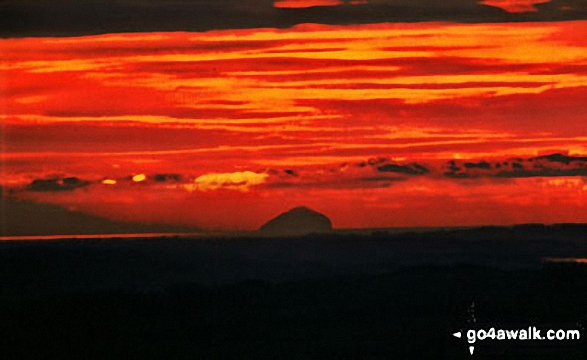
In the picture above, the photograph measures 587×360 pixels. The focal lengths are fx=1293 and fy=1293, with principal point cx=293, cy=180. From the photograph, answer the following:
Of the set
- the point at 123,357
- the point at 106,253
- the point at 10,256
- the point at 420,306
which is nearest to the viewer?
the point at 123,357

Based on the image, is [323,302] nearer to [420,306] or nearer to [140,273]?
[420,306]

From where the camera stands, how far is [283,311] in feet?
159

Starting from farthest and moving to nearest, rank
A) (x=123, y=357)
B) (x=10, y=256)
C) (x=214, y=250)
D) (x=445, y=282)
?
(x=214, y=250) → (x=10, y=256) → (x=445, y=282) → (x=123, y=357)

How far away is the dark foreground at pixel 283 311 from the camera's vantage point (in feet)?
126

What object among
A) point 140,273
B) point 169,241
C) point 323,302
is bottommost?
point 169,241

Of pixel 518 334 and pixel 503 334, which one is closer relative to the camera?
pixel 503 334

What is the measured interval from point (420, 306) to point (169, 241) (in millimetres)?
77704

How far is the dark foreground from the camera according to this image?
126 feet

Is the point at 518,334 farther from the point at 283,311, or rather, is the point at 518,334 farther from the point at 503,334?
the point at 283,311

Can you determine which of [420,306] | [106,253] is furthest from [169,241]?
[420,306]

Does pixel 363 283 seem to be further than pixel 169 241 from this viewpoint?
No

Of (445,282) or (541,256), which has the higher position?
(445,282)

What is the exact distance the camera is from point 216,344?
3981 centimetres

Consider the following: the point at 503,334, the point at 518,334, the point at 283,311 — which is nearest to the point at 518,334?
the point at 518,334
